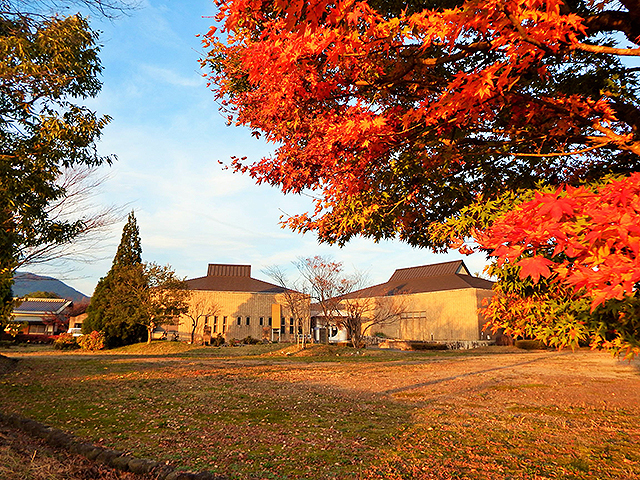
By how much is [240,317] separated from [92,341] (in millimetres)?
15430

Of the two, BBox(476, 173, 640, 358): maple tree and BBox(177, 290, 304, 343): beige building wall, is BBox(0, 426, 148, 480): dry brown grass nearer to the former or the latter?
BBox(476, 173, 640, 358): maple tree

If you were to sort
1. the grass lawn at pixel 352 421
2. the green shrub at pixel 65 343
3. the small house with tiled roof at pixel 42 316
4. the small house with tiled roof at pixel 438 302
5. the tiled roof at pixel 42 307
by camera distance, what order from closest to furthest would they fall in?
the grass lawn at pixel 352 421 → the green shrub at pixel 65 343 → the small house with tiled roof at pixel 438 302 → the small house with tiled roof at pixel 42 316 → the tiled roof at pixel 42 307

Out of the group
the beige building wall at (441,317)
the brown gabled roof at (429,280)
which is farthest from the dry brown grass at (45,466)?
the brown gabled roof at (429,280)

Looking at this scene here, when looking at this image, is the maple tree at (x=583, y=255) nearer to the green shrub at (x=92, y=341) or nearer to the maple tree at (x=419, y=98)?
the maple tree at (x=419, y=98)

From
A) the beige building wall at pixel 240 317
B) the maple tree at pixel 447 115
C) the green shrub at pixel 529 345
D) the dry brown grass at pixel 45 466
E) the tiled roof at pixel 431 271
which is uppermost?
the tiled roof at pixel 431 271

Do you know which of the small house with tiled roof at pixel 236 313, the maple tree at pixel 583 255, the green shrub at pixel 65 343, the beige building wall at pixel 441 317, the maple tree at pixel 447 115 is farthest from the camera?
the small house with tiled roof at pixel 236 313

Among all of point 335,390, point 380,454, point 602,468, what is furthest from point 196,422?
point 602,468

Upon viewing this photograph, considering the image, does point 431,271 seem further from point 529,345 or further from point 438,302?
point 529,345

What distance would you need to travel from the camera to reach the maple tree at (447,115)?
3117mm

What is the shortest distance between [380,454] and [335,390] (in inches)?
197

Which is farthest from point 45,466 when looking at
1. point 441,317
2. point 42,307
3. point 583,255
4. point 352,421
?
point 42,307

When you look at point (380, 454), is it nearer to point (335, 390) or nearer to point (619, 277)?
point (619, 277)

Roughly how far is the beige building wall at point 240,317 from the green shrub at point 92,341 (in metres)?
12.7

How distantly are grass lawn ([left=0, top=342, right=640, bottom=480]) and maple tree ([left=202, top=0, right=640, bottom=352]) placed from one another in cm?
151
